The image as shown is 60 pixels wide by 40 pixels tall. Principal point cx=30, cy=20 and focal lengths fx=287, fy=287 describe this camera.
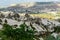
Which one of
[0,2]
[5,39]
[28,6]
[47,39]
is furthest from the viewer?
[28,6]

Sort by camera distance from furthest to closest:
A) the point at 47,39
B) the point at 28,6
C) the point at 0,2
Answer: the point at 28,6
the point at 0,2
the point at 47,39

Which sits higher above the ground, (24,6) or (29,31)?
(29,31)

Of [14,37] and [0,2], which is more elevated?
[14,37]

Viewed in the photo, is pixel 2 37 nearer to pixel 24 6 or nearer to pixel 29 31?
pixel 29 31

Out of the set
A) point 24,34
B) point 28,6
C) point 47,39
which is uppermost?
point 24,34

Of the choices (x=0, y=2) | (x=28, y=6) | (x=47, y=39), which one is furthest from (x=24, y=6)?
(x=47, y=39)

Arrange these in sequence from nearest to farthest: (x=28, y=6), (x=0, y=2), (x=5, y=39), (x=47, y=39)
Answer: (x=5, y=39) < (x=47, y=39) < (x=0, y=2) < (x=28, y=6)

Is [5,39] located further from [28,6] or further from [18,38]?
[28,6]

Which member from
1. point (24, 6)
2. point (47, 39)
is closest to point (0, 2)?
point (24, 6)

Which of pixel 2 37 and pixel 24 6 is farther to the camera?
pixel 24 6
